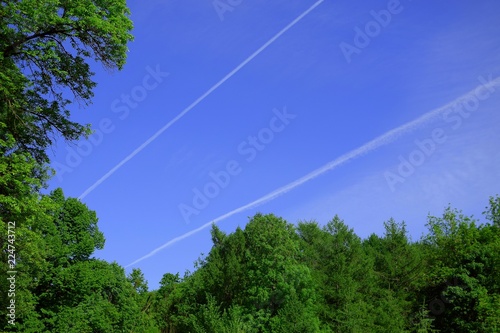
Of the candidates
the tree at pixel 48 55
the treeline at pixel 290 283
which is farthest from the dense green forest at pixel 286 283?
the tree at pixel 48 55

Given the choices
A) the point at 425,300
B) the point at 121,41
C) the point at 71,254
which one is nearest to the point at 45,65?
the point at 121,41

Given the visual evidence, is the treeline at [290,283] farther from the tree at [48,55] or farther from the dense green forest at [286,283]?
the tree at [48,55]

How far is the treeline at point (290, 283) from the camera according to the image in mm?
44844

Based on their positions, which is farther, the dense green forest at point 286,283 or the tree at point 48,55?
the dense green forest at point 286,283

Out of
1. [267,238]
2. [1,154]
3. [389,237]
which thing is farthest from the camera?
[389,237]

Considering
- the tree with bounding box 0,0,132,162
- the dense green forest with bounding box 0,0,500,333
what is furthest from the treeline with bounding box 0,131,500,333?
the tree with bounding box 0,0,132,162

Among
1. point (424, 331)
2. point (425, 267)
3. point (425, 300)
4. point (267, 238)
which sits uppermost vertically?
point (267, 238)

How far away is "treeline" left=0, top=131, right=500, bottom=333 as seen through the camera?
4484 centimetres

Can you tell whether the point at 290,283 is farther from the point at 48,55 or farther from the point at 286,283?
the point at 48,55

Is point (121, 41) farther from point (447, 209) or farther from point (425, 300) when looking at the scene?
point (447, 209)

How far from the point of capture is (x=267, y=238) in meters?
50.6

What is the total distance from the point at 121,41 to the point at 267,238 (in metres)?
33.9

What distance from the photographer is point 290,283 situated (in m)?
47.6

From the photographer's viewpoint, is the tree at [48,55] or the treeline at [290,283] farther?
the treeline at [290,283]
